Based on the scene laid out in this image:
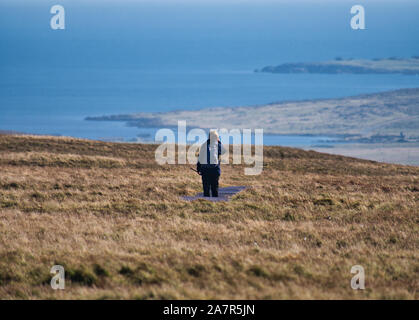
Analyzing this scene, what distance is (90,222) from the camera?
15.2 m

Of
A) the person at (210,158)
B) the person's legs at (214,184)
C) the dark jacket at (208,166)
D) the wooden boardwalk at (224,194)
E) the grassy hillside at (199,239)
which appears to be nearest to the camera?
the grassy hillside at (199,239)

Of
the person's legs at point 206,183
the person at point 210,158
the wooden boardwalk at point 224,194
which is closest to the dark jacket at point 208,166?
the person at point 210,158

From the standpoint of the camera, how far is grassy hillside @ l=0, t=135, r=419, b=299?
10508 mm

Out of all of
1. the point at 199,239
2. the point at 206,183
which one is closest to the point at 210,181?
the point at 206,183

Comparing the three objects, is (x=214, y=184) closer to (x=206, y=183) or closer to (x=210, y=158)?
(x=206, y=183)

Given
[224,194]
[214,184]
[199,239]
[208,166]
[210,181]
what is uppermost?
[208,166]

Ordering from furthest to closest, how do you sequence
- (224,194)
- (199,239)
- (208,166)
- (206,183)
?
(224,194) → (206,183) → (208,166) → (199,239)

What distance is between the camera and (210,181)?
19359 mm

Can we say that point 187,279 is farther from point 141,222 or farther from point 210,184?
point 210,184

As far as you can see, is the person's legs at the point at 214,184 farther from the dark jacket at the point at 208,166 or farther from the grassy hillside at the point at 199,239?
the grassy hillside at the point at 199,239

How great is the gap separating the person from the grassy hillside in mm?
962

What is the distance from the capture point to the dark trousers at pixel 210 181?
62.0 feet

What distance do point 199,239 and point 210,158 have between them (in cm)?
495
